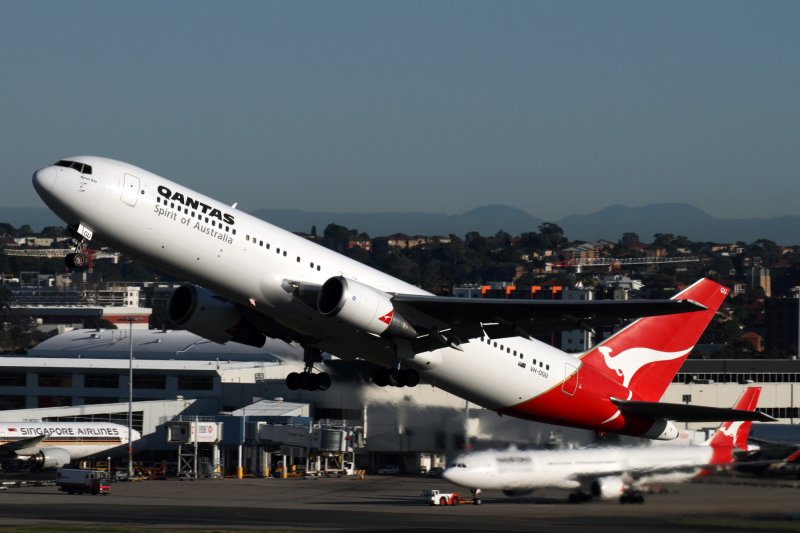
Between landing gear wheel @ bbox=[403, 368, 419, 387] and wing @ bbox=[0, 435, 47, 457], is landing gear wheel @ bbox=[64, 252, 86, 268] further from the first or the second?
wing @ bbox=[0, 435, 47, 457]

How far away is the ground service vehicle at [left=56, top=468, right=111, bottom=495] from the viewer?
70.5 m

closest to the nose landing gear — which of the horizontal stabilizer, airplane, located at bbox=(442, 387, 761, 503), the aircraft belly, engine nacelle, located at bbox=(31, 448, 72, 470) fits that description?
the aircraft belly

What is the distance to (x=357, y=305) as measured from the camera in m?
42.5

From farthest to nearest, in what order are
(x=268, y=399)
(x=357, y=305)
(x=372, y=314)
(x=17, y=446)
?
(x=268, y=399) → (x=17, y=446) → (x=372, y=314) → (x=357, y=305)

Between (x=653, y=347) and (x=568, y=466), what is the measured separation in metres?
6.71

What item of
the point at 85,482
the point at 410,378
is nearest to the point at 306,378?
the point at 410,378

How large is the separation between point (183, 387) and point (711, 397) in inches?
1663

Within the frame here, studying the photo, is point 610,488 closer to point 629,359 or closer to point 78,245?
point 629,359

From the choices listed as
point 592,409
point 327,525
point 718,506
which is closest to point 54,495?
point 327,525

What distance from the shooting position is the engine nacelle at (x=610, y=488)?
4566 cm

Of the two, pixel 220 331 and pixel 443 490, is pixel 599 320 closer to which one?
pixel 220 331

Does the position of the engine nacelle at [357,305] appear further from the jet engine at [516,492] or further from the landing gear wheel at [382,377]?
the jet engine at [516,492]

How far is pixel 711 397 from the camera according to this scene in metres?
84.6

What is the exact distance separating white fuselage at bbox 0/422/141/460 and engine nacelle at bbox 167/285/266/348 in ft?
121
